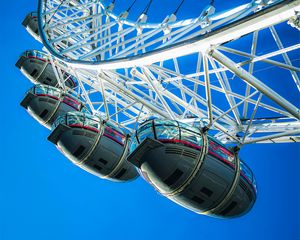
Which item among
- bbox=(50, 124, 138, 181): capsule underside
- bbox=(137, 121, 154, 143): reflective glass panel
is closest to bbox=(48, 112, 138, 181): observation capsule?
bbox=(50, 124, 138, 181): capsule underside

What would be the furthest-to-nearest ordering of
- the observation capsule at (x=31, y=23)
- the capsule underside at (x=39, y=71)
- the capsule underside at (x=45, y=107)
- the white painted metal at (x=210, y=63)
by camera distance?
the observation capsule at (x=31, y=23) < the capsule underside at (x=39, y=71) < the capsule underside at (x=45, y=107) < the white painted metal at (x=210, y=63)

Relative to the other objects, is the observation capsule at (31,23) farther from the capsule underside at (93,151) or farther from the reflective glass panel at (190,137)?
the reflective glass panel at (190,137)

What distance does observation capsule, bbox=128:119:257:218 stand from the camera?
12766mm

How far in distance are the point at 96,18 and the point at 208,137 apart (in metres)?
12.9

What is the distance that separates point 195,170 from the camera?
12.7 m

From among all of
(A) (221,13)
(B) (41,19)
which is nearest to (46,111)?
(B) (41,19)

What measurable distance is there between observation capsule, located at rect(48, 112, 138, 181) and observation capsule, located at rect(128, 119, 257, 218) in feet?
14.5

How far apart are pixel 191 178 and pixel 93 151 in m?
6.12

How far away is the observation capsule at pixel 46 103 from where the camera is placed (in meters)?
23.5

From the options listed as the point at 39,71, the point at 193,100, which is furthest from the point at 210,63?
the point at 39,71

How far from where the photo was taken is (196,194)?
504 inches

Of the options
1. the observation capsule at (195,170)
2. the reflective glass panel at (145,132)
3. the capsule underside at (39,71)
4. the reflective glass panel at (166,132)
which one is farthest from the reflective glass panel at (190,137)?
the capsule underside at (39,71)

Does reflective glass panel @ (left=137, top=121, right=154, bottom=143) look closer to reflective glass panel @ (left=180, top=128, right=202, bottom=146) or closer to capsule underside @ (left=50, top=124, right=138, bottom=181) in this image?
reflective glass panel @ (left=180, top=128, right=202, bottom=146)

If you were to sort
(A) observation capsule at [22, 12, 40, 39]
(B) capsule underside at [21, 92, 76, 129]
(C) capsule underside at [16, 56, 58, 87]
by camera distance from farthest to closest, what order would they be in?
(A) observation capsule at [22, 12, 40, 39] → (C) capsule underside at [16, 56, 58, 87] → (B) capsule underside at [21, 92, 76, 129]
